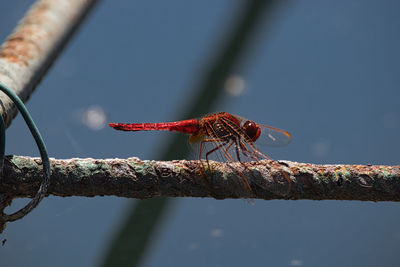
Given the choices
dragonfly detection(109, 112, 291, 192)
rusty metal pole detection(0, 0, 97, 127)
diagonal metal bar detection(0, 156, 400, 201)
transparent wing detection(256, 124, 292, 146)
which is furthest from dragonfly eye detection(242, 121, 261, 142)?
rusty metal pole detection(0, 0, 97, 127)

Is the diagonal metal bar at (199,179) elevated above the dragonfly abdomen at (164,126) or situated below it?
above

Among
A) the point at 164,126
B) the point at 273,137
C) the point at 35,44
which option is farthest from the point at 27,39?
the point at 273,137

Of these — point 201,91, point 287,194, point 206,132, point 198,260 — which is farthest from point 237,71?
point 287,194

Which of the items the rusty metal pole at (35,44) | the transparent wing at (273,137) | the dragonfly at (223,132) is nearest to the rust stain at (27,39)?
the rusty metal pole at (35,44)

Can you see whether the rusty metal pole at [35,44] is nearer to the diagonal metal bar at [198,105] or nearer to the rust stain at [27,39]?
the rust stain at [27,39]

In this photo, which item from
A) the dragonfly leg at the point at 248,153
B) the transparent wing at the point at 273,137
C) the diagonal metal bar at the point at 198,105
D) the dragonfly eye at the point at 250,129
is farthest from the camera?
the diagonal metal bar at the point at 198,105

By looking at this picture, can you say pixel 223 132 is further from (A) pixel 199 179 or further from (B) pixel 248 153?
(A) pixel 199 179

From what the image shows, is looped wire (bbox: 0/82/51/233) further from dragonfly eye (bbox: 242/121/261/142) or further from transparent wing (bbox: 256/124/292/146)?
transparent wing (bbox: 256/124/292/146)

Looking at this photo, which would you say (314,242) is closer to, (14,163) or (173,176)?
(173,176)
